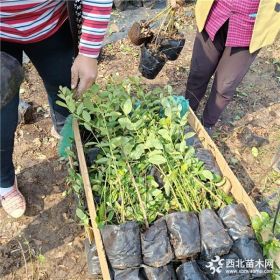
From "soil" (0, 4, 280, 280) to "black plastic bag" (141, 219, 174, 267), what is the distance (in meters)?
0.53

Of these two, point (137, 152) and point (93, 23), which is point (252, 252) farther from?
point (93, 23)

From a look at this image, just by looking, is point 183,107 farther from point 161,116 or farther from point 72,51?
point 72,51

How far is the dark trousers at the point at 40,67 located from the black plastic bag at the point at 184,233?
0.84 m

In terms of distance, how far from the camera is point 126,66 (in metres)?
3.21

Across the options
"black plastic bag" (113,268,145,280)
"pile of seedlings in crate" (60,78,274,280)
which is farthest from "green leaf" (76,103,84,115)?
"black plastic bag" (113,268,145,280)

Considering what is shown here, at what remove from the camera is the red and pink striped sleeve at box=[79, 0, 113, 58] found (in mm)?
1339

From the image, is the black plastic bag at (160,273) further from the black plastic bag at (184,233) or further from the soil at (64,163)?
the soil at (64,163)

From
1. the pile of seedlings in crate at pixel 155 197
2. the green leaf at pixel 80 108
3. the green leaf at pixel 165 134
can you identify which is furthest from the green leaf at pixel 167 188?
the green leaf at pixel 80 108

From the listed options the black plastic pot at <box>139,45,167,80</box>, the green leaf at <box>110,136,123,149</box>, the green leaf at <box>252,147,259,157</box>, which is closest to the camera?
the green leaf at <box>110,136,123,149</box>

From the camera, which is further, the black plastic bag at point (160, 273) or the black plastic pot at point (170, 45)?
the black plastic pot at point (170, 45)

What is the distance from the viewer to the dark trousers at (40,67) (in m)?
1.60

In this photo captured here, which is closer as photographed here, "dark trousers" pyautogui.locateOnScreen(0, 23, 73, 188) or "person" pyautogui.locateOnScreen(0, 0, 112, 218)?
"person" pyautogui.locateOnScreen(0, 0, 112, 218)

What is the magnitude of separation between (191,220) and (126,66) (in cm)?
190

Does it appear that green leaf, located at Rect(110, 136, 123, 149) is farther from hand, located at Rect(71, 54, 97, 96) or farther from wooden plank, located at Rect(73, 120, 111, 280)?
hand, located at Rect(71, 54, 97, 96)
